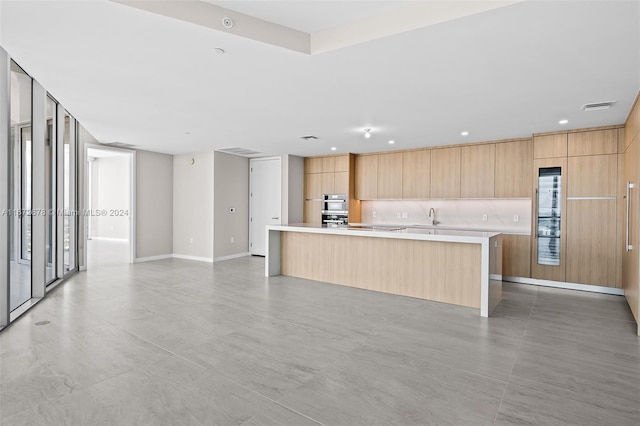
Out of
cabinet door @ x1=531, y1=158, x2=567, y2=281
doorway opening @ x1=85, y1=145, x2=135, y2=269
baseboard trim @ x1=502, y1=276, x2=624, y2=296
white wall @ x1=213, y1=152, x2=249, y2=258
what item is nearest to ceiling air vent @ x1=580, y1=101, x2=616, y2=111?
cabinet door @ x1=531, y1=158, x2=567, y2=281

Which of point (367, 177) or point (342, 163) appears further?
point (342, 163)

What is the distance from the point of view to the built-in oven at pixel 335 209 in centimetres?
798

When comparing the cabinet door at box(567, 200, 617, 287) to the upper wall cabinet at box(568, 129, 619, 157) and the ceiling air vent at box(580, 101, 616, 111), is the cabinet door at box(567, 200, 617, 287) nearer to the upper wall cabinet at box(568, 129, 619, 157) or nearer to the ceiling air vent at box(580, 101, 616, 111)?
the upper wall cabinet at box(568, 129, 619, 157)

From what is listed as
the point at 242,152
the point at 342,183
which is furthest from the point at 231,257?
the point at 342,183

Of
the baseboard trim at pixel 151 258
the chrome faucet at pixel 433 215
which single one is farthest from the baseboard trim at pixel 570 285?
the baseboard trim at pixel 151 258

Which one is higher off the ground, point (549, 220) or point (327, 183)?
point (327, 183)

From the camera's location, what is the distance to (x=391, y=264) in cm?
500

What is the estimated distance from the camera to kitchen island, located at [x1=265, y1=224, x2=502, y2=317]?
14.1 feet

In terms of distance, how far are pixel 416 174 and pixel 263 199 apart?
375cm

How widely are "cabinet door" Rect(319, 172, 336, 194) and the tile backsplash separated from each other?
87 centimetres

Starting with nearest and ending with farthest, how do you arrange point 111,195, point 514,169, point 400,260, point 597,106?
1. point 597,106
2. point 400,260
3. point 514,169
4. point 111,195

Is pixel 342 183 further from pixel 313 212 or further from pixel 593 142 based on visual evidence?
pixel 593 142

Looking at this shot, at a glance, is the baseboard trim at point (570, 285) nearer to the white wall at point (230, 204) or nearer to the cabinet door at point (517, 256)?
the cabinet door at point (517, 256)

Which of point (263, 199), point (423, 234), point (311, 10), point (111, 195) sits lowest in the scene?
point (423, 234)
